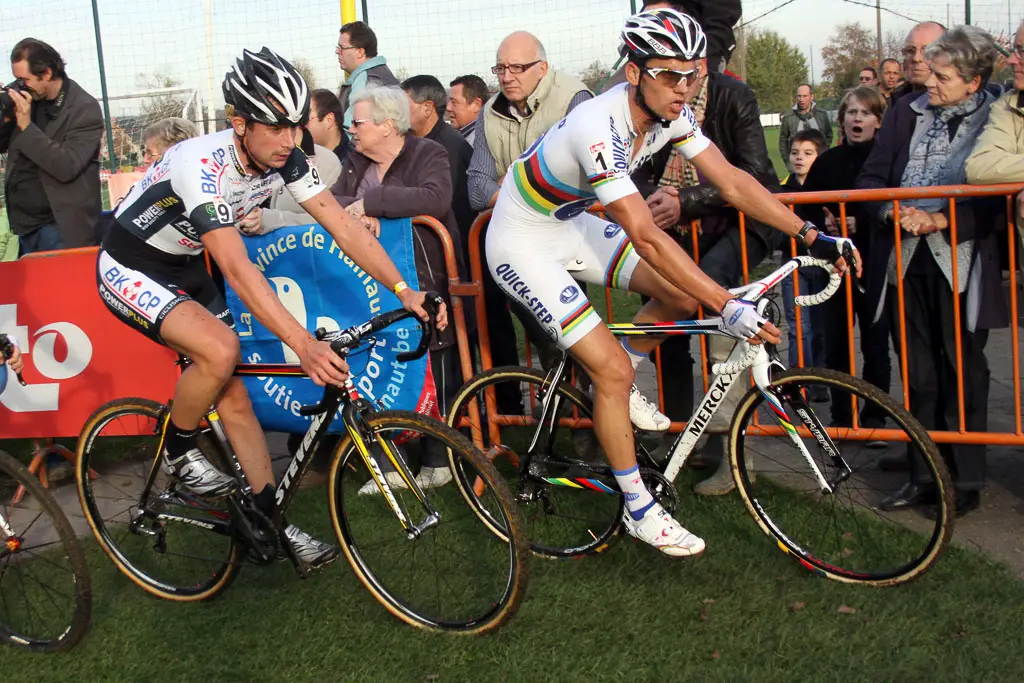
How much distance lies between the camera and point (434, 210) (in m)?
5.65

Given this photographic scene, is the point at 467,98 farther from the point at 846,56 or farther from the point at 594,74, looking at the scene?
the point at 846,56

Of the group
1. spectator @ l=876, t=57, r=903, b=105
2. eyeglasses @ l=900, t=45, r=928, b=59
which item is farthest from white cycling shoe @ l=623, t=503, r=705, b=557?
spectator @ l=876, t=57, r=903, b=105

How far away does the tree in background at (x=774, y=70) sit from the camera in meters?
77.8

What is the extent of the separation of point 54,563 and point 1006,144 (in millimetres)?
4346

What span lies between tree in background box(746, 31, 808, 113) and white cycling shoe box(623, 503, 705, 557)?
73.4m

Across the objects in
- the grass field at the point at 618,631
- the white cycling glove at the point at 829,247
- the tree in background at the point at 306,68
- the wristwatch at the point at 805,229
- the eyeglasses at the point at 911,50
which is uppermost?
the tree in background at the point at 306,68

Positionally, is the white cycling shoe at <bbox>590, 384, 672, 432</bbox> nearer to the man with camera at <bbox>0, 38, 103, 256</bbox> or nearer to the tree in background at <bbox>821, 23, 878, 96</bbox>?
the man with camera at <bbox>0, 38, 103, 256</bbox>

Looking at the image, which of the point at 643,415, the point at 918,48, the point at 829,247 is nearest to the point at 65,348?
the point at 643,415

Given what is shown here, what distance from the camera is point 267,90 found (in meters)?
3.91

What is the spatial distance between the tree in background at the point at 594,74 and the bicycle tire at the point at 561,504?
24.1 feet

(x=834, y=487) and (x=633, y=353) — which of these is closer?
(x=834, y=487)

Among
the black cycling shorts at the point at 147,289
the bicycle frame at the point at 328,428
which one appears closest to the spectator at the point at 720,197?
the bicycle frame at the point at 328,428

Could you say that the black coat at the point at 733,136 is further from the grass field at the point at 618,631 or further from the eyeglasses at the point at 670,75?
the grass field at the point at 618,631

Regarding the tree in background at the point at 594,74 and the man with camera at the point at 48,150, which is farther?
the tree in background at the point at 594,74
